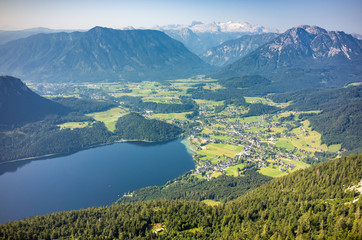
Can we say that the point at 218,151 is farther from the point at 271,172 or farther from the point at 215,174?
the point at 271,172

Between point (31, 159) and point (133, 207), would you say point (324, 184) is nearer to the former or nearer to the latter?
point (133, 207)

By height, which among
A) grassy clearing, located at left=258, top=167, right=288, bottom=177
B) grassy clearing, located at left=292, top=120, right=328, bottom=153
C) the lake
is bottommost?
the lake

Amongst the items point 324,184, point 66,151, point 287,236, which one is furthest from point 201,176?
point 66,151

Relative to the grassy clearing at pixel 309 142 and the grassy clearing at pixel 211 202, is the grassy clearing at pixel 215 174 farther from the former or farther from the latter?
the grassy clearing at pixel 309 142

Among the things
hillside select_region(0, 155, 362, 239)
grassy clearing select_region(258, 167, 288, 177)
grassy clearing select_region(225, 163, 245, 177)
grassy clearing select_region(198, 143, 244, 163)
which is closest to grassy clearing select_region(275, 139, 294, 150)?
grassy clearing select_region(198, 143, 244, 163)

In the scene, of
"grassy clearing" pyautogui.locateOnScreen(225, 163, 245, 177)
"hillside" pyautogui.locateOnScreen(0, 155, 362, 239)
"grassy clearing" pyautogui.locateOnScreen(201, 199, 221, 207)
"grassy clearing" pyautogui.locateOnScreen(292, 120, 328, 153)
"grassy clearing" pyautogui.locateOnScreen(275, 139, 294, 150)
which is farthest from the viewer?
"grassy clearing" pyautogui.locateOnScreen(275, 139, 294, 150)

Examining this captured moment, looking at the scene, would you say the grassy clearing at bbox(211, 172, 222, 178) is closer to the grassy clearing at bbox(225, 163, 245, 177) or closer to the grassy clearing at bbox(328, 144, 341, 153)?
the grassy clearing at bbox(225, 163, 245, 177)
